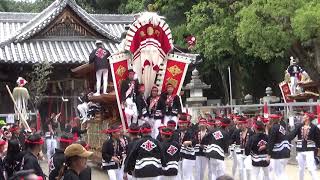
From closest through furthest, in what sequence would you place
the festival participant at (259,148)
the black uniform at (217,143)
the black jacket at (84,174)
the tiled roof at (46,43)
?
the black jacket at (84,174) → the festival participant at (259,148) → the black uniform at (217,143) → the tiled roof at (46,43)

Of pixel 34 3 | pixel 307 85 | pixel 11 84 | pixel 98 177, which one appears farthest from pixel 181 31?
pixel 34 3

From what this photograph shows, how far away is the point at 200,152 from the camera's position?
1450 cm

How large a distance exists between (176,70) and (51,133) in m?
8.48

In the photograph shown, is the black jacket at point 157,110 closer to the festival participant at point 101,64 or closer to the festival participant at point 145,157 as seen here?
the festival participant at point 101,64

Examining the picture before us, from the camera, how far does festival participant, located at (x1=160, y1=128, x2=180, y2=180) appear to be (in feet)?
37.8

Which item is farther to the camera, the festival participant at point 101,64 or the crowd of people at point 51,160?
the festival participant at point 101,64

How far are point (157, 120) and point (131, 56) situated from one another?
2004 millimetres

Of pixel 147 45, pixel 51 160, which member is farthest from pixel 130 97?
pixel 51 160

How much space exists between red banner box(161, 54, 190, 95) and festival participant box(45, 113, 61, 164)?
7.06m

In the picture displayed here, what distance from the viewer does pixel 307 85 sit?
25516 mm

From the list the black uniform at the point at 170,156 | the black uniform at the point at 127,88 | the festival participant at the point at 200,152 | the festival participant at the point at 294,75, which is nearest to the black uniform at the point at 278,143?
the festival participant at the point at 200,152

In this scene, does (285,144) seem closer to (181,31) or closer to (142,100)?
(142,100)

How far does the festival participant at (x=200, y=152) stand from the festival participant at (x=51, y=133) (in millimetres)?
7663

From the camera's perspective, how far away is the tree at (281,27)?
19.4 meters
